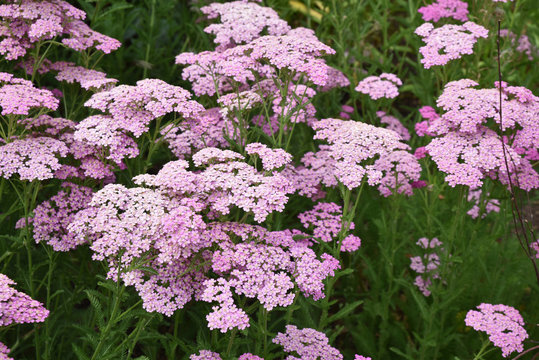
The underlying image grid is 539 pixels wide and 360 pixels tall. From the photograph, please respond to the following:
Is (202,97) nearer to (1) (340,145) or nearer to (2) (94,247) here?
(1) (340,145)

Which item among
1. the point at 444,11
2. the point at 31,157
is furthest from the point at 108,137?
the point at 444,11

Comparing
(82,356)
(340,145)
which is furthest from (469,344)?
(82,356)

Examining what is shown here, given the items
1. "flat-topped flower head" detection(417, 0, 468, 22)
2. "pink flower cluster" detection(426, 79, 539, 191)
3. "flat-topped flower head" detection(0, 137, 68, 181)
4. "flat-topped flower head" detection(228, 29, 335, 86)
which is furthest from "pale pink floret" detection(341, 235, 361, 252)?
"flat-topped flower head" detection(417, 0, 468, 22)

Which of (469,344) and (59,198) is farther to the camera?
(469,344)

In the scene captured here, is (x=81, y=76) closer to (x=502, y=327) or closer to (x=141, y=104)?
(x=141, y=104)

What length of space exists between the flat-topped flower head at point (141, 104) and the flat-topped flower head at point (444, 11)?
1983 millimetres

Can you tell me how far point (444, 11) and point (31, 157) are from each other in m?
2.82

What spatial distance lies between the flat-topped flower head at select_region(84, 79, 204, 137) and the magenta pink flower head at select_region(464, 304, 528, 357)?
5.18 ft

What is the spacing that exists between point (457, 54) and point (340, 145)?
1006mm

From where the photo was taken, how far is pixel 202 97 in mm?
3523

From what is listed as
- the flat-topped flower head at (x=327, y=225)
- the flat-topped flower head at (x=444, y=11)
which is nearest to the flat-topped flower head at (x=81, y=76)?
the flat-topped flower head at (x=327, y=225)

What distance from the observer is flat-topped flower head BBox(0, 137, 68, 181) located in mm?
2543

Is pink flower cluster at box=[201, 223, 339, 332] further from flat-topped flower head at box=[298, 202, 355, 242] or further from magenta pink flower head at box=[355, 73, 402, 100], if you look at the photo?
magenta pink flower head at box=[355, 73, 402, 100]

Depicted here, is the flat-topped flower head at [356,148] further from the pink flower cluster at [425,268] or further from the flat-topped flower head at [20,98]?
the flat-topped flower head at [20,98]
